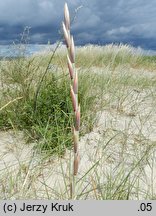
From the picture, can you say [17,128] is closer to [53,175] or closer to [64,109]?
[64,109]

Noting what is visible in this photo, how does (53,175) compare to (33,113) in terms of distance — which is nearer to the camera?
(53,175)

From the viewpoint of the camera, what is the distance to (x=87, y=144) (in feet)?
9.27

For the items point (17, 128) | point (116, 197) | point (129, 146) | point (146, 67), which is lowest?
point (116, 197)

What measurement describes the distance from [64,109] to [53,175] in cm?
88

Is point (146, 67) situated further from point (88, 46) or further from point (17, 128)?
point (17, 128)

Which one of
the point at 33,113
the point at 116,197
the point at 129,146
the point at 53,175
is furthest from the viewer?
the point at 33,113

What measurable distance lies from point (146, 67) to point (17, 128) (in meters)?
7.63

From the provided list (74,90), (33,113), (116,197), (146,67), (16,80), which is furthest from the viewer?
(146,67)

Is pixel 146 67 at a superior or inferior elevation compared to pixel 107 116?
superior

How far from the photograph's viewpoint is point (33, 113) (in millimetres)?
2977

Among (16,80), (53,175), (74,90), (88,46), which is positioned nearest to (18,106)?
(16,80)

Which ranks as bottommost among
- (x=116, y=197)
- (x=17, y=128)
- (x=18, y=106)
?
(x=116, y=197)

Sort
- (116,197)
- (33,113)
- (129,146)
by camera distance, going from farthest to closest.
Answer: (33,113), (129,146), (116,197)

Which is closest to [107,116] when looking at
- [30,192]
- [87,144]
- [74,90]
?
[87,144]
